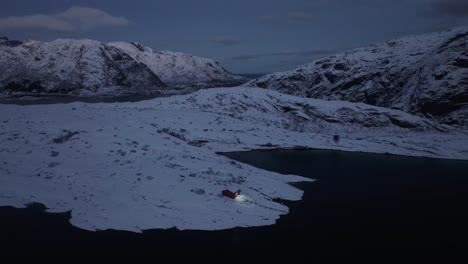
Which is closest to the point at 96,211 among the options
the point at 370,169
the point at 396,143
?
the point at 370,169

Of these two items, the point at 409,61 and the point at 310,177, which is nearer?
the point at 310,177

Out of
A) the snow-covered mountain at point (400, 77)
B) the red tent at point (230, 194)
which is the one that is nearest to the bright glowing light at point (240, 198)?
the red tent at point (230, 194)

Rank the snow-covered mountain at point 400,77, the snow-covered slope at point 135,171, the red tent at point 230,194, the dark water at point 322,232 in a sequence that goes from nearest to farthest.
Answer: the dark water at point 322,232, the snow-covered slope at point 135,171, the red tent at point 230,194, the snow-covered mountain at point 400,77

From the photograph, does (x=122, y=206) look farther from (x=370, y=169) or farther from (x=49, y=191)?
(x=370, y=169)

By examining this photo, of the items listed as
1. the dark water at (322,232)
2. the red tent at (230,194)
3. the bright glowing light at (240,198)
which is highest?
the red tent at (230,194)

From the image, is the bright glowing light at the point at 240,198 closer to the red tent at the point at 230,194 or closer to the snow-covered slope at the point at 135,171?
the snow-covered slope at the point at 135,171

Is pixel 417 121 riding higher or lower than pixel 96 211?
higher
